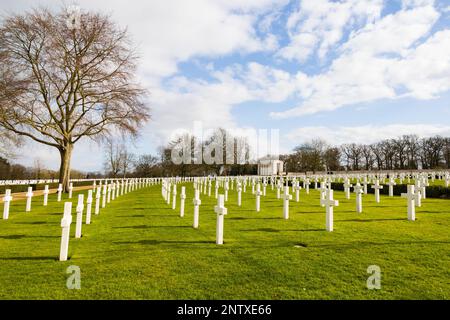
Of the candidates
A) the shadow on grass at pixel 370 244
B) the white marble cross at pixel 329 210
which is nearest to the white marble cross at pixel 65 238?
the shadow on grass at pixel 370 244

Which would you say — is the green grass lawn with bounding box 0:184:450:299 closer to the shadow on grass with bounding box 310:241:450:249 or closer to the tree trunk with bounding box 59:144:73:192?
the shadow on grass with bounding box 310:241:450:249

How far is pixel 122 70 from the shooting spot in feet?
75.6

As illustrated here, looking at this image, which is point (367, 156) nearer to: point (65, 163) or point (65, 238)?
point (65, 163)

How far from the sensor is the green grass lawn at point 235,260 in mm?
3973

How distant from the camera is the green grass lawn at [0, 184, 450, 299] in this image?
156 inches

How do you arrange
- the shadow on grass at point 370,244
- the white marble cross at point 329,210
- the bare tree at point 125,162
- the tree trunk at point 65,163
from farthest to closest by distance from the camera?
the bare tree at point 125,162, the tree trunk at point 65,163, the white marble cross at point 329,210, the shadow on grass at point 370,244

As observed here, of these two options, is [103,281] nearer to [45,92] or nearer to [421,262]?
[421,262]

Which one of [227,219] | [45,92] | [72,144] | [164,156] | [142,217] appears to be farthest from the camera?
[164,156]

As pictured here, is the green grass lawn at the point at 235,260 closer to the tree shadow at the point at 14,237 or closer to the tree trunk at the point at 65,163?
the tree shadow at the point at 14,237

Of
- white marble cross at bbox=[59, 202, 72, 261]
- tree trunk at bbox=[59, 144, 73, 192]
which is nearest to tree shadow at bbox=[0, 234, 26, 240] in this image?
white marble cross at bbox=[59, 202, 72, 261]

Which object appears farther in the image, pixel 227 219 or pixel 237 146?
pixel 237 146

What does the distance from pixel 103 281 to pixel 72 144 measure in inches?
867
